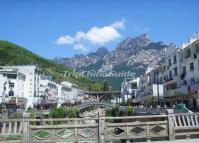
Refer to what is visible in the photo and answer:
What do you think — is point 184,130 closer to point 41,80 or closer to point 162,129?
point 162,129

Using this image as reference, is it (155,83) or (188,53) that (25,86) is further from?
(188,53)

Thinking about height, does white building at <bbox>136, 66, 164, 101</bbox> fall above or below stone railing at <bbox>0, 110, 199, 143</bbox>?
above

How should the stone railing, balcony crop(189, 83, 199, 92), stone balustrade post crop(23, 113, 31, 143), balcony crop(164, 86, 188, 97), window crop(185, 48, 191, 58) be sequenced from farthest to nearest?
1. window crop(185, 48, 191, 58)
2. balcony crop(164, 86, 188, 97)
3. balcony crop(189, 83, 199, 92)
4. the stone railing
5. stone balustrade post crop(23, 113, 31, 143)

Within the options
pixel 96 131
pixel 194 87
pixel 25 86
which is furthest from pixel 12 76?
pixel 96 131

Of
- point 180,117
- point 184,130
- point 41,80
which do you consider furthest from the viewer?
point 41,80

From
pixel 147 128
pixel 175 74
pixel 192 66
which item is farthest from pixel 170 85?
pixel 147 128

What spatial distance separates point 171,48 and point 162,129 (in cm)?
6112

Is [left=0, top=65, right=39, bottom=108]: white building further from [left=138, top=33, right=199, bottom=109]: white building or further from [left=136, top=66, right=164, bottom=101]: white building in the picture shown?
[left=138, top=33, right=199, bottom=109]: white building

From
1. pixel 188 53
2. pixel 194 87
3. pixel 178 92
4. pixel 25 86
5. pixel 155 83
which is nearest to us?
pixel 194 87

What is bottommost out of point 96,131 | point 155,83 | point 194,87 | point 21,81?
point 96,131

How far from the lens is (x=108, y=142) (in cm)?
1756

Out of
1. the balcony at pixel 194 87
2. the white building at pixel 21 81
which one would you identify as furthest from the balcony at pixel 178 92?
the white building at pixel 21 81

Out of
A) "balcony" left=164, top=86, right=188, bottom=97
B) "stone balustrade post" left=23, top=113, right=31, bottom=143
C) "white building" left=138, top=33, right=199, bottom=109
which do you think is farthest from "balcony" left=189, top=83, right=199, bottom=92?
"stone balustrade post" left=23, top=113, right=31, bottom=143

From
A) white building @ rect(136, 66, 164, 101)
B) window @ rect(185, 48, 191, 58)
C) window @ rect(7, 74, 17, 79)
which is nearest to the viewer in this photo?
window @ rect(185, 48, 191, 58)
